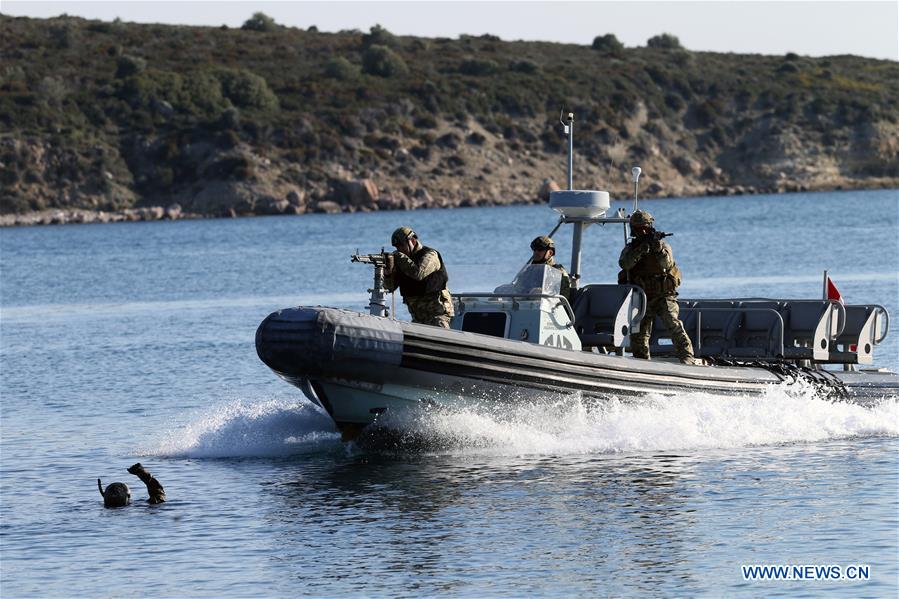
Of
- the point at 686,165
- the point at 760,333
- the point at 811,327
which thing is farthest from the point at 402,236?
the point at 686,165

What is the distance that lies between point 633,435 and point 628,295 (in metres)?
1.42

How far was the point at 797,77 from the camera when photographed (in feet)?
360

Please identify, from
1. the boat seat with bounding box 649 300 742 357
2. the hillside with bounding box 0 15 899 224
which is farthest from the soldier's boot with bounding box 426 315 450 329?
the hillside with bounding box 0 15 899 224

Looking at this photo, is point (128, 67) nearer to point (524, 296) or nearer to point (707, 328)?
point (707, 328)

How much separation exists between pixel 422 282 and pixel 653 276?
2.50 metres

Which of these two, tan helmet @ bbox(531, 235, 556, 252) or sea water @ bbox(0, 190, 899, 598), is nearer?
sea water @ bbox(0, 190, 899, 598)

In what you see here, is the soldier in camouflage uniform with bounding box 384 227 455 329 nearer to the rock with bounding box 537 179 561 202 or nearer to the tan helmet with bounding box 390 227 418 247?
the tan helmet with bounding box 390 227 418 247

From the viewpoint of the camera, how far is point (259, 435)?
1700cm

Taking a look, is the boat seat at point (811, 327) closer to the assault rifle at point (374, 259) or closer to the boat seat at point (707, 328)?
the boat seat at point (707, 328)

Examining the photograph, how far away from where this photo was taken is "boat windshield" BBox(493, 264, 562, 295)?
16.3 meters

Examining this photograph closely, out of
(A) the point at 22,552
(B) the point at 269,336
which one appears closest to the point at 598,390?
(B) the point at 269,336

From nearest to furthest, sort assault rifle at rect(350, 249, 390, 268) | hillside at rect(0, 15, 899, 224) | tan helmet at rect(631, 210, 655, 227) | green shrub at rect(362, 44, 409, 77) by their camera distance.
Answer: assault rifle at rect(350, 249, 390, 268) < tan helmet at rect(631, 210, 655, 227) < hillside at rect(0, 15, 899, 224) < green shrub at rect(362, 44, 409, 77)

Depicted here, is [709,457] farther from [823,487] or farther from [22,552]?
[22,552]

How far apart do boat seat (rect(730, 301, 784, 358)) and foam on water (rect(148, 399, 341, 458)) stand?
4605 millimetres
